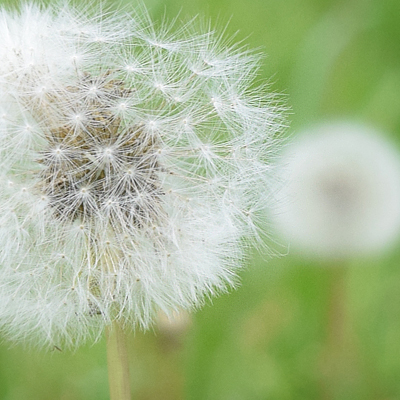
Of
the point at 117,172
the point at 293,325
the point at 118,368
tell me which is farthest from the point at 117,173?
the point at 293,325

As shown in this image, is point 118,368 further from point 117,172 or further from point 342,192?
point 342,192

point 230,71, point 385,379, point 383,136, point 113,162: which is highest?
point 383,136

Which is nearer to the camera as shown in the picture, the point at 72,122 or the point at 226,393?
the point at 72,122

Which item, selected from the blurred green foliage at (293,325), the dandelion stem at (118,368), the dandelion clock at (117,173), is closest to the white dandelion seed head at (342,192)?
the blurred green foliage at (293,325)

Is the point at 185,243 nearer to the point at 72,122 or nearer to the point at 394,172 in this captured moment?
the point at 72,122

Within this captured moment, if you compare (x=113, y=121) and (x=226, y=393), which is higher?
(x=113, y=121)

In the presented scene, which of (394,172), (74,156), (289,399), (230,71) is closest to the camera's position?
(74,156)

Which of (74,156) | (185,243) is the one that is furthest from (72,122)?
(185,243)

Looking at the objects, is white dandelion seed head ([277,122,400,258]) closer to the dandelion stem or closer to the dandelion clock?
the dandelion clock
